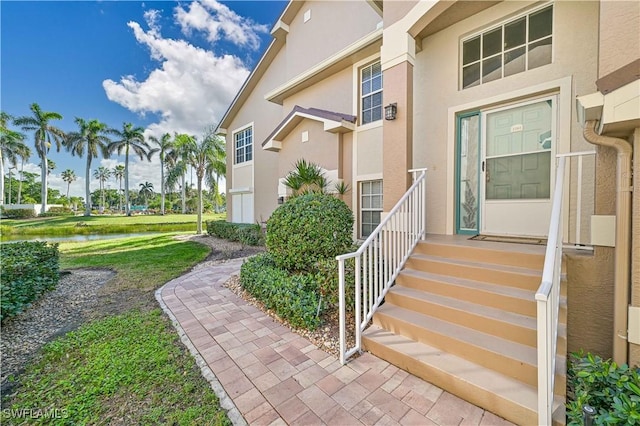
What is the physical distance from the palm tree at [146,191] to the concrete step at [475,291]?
7639 centimetres

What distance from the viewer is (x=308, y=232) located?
4516 millimetres

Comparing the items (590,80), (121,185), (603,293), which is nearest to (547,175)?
(590,80)

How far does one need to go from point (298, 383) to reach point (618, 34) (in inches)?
176

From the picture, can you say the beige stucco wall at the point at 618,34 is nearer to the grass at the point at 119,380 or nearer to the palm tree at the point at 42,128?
the grass at the point at 119,380

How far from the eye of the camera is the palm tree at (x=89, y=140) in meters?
29.5

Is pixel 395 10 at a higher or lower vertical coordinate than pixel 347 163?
higher

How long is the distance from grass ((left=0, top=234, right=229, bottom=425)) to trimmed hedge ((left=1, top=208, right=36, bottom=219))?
142ft

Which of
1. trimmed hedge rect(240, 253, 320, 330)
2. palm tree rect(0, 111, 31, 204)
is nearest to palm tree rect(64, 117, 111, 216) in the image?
palm tree rect(0, 111, 31, 204)

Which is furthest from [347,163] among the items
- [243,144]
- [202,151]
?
[202,151]

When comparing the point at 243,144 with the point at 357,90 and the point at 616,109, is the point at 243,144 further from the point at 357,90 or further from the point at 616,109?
the point at 616,109

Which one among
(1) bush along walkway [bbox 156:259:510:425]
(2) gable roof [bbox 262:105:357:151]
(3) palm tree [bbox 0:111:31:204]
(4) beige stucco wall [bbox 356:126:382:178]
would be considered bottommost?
(1) bush along walkway [bbox 156:259:510:425]

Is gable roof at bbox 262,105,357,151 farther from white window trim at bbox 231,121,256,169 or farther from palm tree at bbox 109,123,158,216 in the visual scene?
palm tree at bbox 109,123,158,216

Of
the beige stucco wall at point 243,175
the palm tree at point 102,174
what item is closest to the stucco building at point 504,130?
the beige stucco wall at point 243,175

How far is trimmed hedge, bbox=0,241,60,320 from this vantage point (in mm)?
3703
